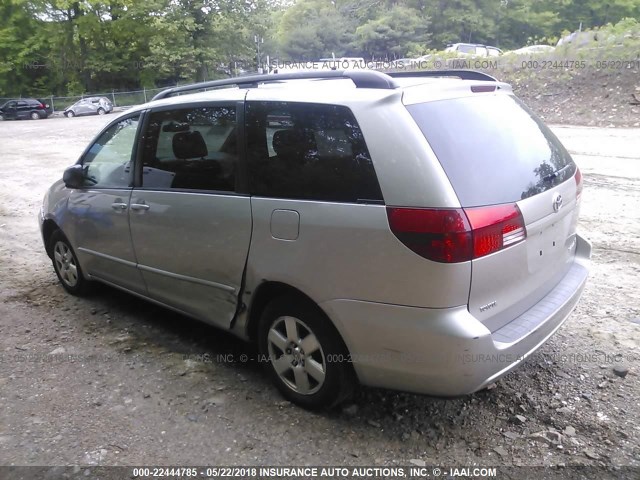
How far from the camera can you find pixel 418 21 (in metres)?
31.7

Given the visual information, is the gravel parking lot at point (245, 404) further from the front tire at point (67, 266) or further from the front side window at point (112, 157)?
the front side window at point (112, 157)

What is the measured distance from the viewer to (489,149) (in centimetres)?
251

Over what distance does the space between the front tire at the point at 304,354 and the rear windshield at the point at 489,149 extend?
0.96m

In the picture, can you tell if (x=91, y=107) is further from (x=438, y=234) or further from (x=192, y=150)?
(x=438, y=234)

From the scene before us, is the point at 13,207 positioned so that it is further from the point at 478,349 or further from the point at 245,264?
the point at 478,349

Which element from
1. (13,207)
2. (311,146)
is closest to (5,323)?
(311,146)

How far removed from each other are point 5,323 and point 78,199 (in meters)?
1.15

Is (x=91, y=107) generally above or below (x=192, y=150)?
above

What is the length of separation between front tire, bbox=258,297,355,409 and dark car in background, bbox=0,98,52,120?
41266mm

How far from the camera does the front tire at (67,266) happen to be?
14.8 ft

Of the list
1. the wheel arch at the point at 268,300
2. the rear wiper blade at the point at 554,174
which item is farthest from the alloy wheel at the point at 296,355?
the rear wiper blade at the point at 554,174

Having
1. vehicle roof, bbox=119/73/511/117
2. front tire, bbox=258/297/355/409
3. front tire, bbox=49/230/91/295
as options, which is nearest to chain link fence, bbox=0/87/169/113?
front tire, bbox=49/230/91/295

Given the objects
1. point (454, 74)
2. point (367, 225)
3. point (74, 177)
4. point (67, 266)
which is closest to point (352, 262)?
point (367, 225)

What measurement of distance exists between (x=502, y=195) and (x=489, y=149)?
26 centimetres
